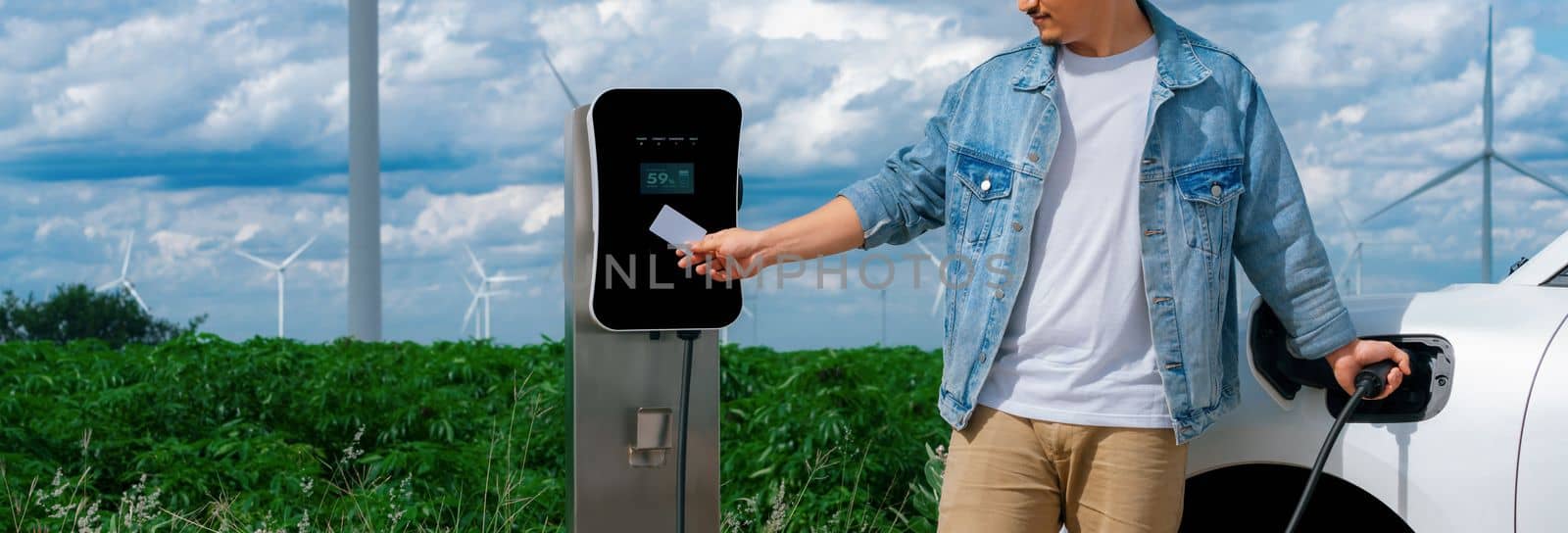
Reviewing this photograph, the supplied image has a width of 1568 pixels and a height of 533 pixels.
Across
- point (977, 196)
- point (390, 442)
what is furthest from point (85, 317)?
point (977, 196)

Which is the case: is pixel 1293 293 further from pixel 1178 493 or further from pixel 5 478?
pixel 5 478

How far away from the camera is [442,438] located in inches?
206

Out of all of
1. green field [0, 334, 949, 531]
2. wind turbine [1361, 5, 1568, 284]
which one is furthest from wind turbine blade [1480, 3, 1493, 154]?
green field [0, 334, 949, 531]

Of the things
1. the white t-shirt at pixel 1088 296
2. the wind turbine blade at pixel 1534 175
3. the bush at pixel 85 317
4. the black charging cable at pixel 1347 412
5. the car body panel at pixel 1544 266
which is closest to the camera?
the white t-shirt at pixel 1088 296

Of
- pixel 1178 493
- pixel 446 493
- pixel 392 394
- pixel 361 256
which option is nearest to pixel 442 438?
pixel 392 394

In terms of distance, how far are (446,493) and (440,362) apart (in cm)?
206

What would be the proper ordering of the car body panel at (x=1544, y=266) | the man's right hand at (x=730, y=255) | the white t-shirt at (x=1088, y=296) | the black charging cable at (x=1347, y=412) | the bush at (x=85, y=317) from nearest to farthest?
the white t-shirt at (x=1088, y=296)
the black charging cable at (x=1347, y=412)
the man's right hand at (x=730, y=255)
the car body panel at (x=1544, y=266)
the bush at (x=85, y=317)

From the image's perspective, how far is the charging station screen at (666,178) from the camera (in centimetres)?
228

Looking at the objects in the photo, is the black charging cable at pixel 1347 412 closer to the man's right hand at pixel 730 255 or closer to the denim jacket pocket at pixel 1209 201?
the denim jacket pocket at pixel 1209 201

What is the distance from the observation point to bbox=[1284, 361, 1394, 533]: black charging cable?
2051 millimetres

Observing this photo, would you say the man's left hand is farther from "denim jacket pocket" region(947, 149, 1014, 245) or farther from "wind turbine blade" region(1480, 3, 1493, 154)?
"wind turbine blade" region(1480, 3, 1493, 154)

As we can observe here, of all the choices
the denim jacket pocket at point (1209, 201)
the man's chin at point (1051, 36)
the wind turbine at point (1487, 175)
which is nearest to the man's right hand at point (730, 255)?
the man's chin at point (1051, 36)

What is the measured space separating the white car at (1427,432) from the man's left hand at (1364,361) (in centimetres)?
5

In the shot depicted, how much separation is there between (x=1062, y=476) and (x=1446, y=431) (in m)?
0.63
